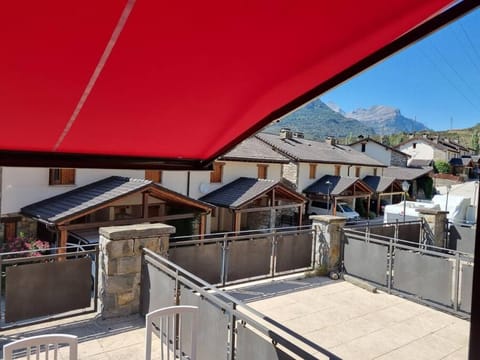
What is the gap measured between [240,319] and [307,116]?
604 ft

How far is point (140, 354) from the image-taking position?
4781mm

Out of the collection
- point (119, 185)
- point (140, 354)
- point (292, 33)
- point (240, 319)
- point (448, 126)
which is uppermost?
point (448, 126)

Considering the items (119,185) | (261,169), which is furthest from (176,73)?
(261,169)

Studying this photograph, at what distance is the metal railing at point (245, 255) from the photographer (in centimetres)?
704

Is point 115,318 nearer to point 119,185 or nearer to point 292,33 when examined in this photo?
point 292,33

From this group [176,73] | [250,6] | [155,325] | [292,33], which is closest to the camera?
[250,6]

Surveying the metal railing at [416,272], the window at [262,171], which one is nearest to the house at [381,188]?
the window at [262,171]

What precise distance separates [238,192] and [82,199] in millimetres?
7621

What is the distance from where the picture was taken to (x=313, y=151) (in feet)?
93.9

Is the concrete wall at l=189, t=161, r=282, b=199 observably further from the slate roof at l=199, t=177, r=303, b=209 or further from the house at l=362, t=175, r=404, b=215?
the house at l=362, t=175, r=404, b=215

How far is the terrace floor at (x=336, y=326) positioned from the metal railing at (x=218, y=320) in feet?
2.19

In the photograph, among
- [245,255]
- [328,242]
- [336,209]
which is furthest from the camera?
[336,209]

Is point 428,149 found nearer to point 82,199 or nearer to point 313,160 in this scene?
point 313,160

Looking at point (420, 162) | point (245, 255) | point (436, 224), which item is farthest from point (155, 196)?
point (420, 162)
